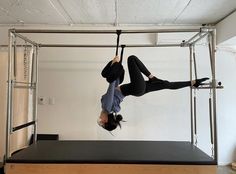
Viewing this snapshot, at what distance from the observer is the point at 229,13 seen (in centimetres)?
364

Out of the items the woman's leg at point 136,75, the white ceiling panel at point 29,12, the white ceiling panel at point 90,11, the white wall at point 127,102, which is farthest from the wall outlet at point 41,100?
the woman's leg at point 136,75

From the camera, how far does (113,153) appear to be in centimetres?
226

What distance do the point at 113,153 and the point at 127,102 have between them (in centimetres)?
203

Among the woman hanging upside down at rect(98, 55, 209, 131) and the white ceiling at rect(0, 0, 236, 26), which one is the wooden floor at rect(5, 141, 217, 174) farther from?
the white ceiling at rect(0, 0, 236, 26)

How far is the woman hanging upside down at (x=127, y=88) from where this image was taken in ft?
7.73

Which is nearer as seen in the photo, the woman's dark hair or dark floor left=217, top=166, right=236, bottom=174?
the woman's dark hair

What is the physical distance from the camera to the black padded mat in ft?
6.70

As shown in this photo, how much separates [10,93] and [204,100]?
3360 mm

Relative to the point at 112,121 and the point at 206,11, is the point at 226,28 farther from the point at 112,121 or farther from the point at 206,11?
the point at 112,121

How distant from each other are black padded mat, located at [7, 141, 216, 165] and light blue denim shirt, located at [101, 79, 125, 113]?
440 mm

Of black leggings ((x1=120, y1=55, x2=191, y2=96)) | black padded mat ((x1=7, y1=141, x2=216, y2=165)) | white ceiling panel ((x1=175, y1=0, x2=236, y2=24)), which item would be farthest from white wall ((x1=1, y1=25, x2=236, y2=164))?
black leggings ((x1=120, y1=55, x2=191, y2=96))

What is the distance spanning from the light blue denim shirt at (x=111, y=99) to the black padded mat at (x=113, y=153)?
440 mm

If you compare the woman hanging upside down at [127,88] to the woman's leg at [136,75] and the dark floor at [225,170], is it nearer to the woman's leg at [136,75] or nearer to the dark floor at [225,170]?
the woman's leg at [136,75]

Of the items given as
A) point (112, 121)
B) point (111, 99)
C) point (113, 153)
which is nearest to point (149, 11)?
point (111, 99)
